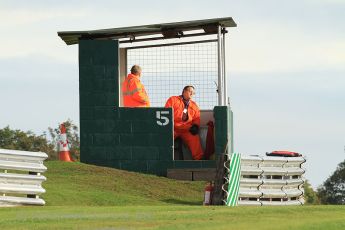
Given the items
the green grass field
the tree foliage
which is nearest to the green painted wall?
the green grass field

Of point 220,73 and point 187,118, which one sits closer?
point 220,73

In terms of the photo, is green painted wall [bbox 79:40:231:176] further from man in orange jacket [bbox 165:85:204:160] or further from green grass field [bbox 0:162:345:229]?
green grass field [bbox 0:162:345:229]

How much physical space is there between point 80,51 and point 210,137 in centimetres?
397

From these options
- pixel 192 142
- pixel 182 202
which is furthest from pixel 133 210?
pixel 192 142

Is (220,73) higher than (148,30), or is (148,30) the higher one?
(148,30)

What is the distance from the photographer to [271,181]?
28.3 metres

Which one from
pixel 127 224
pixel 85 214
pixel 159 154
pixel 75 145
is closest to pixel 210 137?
pixel 159 154

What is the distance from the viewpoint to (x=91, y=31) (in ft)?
104

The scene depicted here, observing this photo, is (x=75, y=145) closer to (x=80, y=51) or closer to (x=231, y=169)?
(x=80, y=51)

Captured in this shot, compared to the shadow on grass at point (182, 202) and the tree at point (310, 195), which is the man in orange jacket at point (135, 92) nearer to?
the shadow on grass at point (182, 202)

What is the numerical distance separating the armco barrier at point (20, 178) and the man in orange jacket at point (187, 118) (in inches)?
318

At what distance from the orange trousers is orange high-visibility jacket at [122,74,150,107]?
1.10m

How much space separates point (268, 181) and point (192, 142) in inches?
152

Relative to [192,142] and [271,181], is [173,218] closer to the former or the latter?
[271,181]
